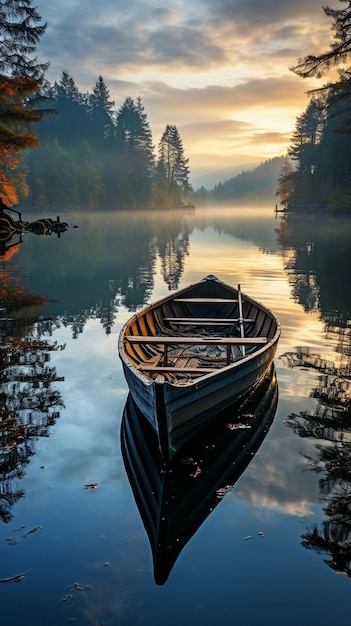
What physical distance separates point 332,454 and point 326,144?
250ft

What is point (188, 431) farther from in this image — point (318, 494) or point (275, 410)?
point (275, 410)

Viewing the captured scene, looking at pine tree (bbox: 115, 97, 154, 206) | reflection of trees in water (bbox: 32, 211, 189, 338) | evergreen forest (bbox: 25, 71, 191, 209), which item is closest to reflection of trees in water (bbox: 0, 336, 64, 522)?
reflection of trees in water (bbox: 32, 211, 189, 338)

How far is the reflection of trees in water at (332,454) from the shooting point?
495 cm

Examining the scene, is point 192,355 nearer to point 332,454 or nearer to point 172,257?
point 332,454

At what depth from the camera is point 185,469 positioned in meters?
6.25

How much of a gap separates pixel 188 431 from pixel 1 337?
727 cm

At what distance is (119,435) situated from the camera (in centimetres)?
745

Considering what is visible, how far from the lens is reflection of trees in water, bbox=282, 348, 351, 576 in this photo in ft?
16.3

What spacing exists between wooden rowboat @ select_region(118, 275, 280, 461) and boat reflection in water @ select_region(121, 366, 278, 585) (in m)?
0.34

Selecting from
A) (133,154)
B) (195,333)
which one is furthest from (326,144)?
(195,333)

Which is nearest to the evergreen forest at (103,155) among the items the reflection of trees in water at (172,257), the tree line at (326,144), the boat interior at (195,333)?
the tree line at (326,144)

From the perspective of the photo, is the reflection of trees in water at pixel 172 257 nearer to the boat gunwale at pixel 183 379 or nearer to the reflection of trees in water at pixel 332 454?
the boat gunwale at pixel 183 379

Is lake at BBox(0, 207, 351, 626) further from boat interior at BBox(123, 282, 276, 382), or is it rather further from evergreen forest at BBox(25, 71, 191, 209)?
evergreen forest at BBox(25, 71, 191, 209)

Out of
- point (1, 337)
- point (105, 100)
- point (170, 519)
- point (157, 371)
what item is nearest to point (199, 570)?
point (170, 519)
